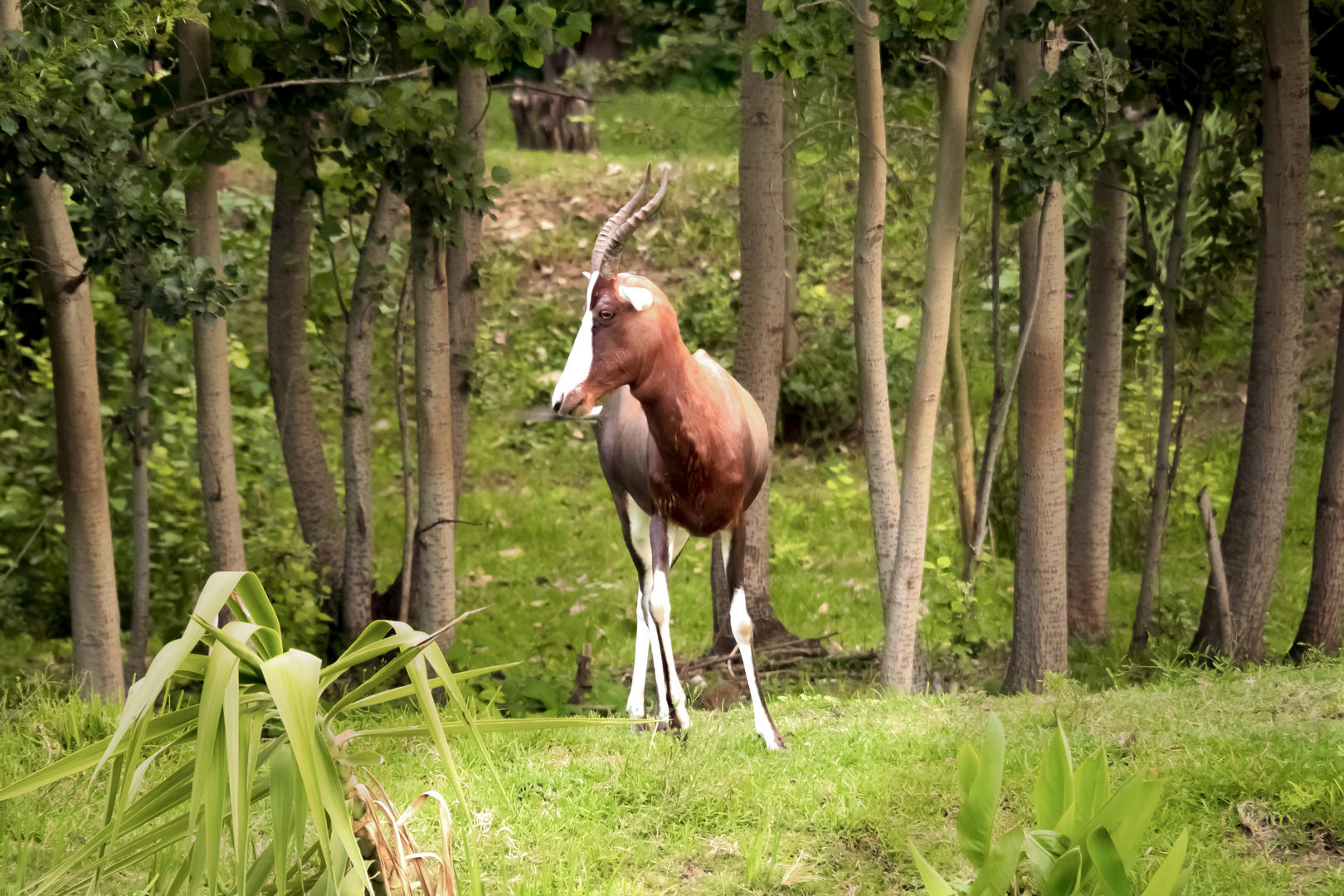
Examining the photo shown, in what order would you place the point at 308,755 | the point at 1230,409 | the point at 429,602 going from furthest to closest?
the point at 1230,409 → the point at 429,602 → the point at 308,755

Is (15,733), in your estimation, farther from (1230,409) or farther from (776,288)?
(1230,409)

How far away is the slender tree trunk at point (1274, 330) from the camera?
6.20 metres

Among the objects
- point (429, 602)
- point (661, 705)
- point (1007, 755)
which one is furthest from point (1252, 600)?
point (429, 602)

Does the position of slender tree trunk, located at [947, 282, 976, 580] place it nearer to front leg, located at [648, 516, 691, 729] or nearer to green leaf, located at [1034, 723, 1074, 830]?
front leg, located at [648, 516, 691, 729]

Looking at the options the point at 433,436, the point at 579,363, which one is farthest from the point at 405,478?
the point at 579,363

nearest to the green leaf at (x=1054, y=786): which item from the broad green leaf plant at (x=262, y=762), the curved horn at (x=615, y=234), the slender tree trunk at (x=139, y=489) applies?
the broad green leaf plant at (x=262, y=762)

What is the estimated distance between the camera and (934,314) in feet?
19.0

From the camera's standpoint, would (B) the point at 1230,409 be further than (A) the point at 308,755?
Yes

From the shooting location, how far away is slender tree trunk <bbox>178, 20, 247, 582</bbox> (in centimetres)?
582

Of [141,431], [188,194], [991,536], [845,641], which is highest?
[188,194]

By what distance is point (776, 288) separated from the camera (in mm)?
6961

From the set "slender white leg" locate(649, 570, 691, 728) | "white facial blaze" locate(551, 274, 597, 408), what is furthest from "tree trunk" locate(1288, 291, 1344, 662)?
"white facial blaze" locate(551, 274, 597, 408)

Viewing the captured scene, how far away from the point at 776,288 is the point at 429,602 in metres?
2.65

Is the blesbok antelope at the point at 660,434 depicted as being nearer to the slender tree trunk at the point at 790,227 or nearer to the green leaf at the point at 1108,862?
the green leaf at the point at 1108,862
